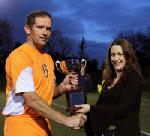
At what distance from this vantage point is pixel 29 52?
17.8 ft

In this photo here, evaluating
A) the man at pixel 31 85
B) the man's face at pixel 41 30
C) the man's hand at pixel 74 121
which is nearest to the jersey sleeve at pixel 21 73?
the man at pixel 31 85

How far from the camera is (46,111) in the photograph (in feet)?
16.9

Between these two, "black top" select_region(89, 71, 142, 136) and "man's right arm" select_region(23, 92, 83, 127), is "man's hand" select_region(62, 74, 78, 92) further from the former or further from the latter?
"man's right arm" select_region(23, 92, 83, 127)

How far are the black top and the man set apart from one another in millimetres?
680

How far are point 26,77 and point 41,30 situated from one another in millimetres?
487

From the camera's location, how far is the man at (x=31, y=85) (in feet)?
17.2

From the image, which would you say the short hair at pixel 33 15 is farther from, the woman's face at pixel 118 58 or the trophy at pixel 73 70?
the woman's face at pixel 118 58

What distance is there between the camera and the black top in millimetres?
6008

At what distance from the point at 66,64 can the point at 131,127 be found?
942 millimetres

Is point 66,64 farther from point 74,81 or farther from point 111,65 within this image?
point 111,65

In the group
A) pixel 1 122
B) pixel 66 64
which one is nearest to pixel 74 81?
pixel 66 64

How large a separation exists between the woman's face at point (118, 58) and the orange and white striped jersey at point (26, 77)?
3.10 ft

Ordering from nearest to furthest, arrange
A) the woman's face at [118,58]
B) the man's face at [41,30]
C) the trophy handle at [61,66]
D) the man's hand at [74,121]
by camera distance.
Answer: the man's hand at [74,121] → the man's face at [41,30] → the trophy handle at [61,66] → the woman's face at [118,58]

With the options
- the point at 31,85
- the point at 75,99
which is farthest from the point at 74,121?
the point at 75,99
